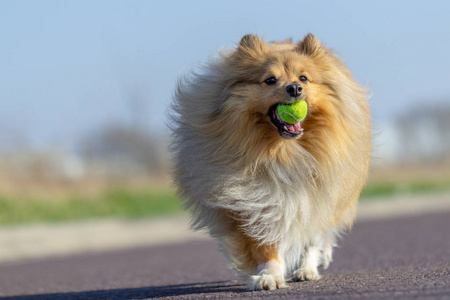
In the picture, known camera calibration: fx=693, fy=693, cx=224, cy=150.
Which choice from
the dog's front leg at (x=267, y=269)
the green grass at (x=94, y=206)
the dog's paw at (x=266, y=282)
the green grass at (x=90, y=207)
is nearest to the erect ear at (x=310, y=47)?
the dog's front leg at (x=267, y=269)

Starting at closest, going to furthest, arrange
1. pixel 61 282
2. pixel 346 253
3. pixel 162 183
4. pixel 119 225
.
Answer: pixel 61 282 < pixel 346 253 < pixel 119 225 < pixel 162 183

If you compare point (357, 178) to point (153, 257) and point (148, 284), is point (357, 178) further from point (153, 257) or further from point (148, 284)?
point (153, 257)

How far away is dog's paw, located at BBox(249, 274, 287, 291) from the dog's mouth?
1.14 metres

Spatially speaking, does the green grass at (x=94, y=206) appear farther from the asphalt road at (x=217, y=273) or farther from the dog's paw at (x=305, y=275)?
the dog's paw at (x=305, y=275)

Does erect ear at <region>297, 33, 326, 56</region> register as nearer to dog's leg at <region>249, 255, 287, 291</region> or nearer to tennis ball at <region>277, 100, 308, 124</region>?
tennis ball at <region>277, 100, 308, 124</region>

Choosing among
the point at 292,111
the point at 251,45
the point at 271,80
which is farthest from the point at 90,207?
the point at 292,111

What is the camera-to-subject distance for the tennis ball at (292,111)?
18.2ft

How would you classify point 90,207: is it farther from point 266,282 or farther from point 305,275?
point 266,282

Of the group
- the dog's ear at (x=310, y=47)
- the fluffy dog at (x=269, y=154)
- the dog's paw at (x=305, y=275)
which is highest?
the dog's ear at (x=310, y=47)

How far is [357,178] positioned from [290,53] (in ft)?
4.14

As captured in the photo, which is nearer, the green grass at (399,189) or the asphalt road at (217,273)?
the asphalt road at (217,273)

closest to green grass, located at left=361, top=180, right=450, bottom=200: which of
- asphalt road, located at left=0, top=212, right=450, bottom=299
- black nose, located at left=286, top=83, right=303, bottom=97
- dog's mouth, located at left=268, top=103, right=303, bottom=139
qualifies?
asphalt road, located at left=0, top=212, right=450, bottom=299

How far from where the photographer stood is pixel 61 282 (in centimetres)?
820

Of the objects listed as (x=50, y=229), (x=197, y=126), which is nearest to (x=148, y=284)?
(x=197, y=126)
